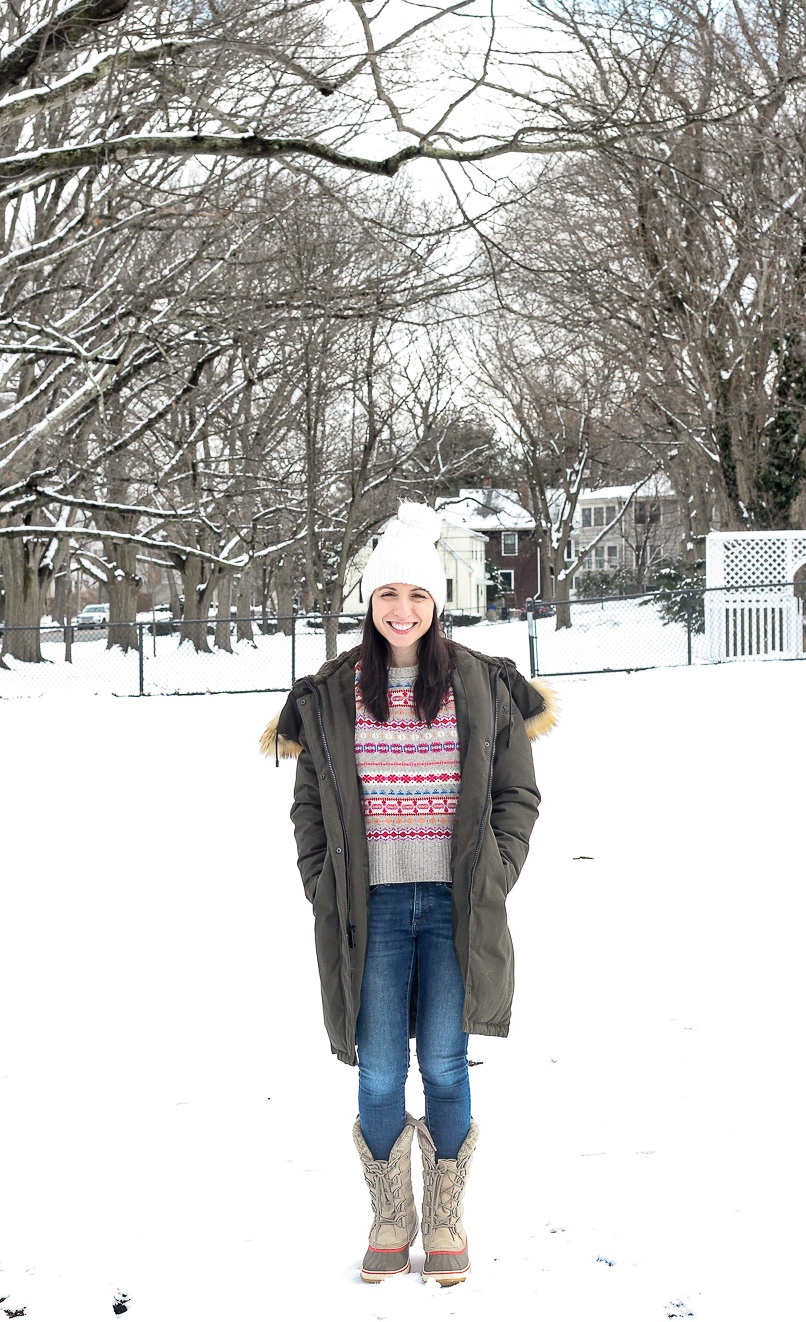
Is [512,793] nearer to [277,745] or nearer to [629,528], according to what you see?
[277,745]

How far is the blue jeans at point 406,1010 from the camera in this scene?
2914mm

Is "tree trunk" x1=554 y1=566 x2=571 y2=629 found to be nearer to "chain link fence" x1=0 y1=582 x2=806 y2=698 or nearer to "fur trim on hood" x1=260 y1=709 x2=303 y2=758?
"chain link fence" x1=0 y1=582 x2=806 y2=698

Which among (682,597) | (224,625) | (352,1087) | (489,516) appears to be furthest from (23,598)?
(489,516)

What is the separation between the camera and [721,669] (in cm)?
1789

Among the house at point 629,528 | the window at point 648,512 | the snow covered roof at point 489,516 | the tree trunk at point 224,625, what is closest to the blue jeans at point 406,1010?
the tree trunk at point 224,625

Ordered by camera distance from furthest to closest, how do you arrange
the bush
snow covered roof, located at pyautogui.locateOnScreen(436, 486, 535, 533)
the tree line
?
snow covered roof, located at pyautogui.locateOnScreen(436, 486, 535, 533)
the bush
the tree line

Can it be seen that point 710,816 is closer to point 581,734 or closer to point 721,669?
point 581,734

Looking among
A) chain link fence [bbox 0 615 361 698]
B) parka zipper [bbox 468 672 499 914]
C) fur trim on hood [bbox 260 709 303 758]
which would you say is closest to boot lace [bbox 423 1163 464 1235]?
parka zipper [bbox 468 672 499 914]

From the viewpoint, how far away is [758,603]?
19875 millimetres

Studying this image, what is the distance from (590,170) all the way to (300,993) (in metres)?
17.4

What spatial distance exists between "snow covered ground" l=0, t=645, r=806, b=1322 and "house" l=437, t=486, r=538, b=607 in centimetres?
6075

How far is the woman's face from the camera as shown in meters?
3.00

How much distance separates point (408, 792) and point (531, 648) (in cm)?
1646

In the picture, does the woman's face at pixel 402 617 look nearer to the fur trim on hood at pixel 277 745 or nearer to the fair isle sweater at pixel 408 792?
the fair isle sweater at pixel 408 792
